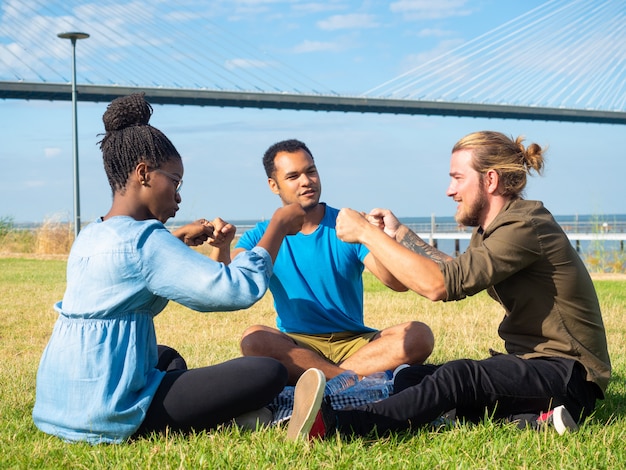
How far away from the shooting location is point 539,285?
9.62ft

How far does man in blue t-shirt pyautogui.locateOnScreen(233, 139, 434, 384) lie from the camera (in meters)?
3.63

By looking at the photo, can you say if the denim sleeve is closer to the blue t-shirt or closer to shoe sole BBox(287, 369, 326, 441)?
shoe sole BBox(287, 369, 326, 441)

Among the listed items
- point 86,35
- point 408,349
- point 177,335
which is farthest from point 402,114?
point 408,349

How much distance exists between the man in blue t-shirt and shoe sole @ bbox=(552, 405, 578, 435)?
0.91m

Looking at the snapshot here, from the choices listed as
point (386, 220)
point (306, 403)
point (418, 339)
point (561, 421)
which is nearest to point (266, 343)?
point (418, 339)

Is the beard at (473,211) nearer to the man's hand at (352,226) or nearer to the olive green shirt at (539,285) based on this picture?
the olive green shirt at (539,285)

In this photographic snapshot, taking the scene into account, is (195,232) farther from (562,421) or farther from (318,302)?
(562,421)

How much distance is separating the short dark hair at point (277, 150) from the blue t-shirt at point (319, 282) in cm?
38

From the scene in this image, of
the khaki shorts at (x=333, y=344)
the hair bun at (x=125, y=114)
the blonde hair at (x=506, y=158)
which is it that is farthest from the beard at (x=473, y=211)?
the hair bun at (x=125, y=114)

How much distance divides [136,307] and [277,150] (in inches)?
61.0

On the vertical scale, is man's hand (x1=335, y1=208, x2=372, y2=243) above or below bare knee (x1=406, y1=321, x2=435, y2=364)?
above

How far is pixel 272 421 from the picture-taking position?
2.93 meters

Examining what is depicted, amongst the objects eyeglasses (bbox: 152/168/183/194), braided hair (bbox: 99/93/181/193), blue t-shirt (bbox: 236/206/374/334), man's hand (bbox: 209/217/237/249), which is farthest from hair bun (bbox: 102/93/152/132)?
blue t-shirt (bbox: 236/206/374/334)

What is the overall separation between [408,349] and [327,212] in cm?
82
